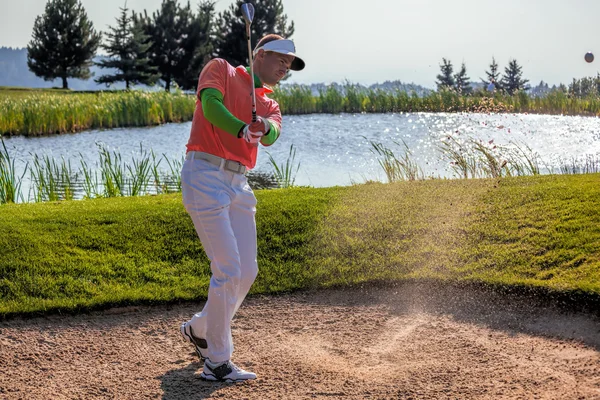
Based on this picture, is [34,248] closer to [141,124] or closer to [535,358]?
[535,358]

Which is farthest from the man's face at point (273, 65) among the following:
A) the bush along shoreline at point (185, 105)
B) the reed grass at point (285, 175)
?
the bush along shoreline at point (185, 105)

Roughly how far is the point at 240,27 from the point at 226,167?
173 feet

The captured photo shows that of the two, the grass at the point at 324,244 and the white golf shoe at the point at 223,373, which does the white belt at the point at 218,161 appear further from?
the grass at the point at 324,244

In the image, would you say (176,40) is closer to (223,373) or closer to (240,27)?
(240,27)

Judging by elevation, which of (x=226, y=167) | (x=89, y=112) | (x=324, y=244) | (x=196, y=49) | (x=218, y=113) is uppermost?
(x=196, y=49)

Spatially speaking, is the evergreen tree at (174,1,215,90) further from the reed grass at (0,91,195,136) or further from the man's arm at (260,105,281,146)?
the man's arm at (260,105,281,146)

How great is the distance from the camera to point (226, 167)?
455 centimetres

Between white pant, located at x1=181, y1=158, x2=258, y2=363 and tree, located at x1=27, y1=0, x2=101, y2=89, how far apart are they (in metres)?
52.3

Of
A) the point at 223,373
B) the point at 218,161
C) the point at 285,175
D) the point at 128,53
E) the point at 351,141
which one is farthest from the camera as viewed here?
the point at 128,53

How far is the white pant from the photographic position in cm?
453

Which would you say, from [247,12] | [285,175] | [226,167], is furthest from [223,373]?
[285,175]

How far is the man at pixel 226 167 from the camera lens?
449cm

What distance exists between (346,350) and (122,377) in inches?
68.5

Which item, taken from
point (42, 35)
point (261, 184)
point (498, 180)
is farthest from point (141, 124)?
point (42, 35)
